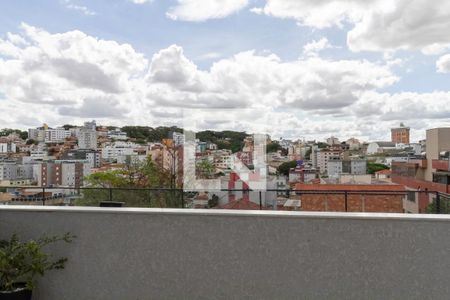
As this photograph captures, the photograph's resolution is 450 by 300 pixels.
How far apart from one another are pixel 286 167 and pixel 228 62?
5.76ft

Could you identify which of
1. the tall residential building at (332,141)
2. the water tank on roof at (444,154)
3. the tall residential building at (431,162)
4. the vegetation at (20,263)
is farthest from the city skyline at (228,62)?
the vegetation at (20,263)

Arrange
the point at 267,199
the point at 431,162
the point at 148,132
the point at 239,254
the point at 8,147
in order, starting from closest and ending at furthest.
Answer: the point at 239,254
the point at 267,199
the point at 8,147
the point at 148,132
the point at 431,162

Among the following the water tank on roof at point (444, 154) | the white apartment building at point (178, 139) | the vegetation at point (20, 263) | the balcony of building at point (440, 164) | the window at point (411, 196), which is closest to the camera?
the vegetation at point (20, 263)

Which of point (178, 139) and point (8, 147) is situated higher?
point (178, 139)

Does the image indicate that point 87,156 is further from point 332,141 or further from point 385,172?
point 385,172

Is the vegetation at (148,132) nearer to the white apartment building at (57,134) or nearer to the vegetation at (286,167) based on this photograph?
the white apartment building at (57,134)

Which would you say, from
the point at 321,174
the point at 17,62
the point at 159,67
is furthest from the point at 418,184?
the point at 17,62

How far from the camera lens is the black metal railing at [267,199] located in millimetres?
3180

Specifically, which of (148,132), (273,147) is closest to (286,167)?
(273,147)

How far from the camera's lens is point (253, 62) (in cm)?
660

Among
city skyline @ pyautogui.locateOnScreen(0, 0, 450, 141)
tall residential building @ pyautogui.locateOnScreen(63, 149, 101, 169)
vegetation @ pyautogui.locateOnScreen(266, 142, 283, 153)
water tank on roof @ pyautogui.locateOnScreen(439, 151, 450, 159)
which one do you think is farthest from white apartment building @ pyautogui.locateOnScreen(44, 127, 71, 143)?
water tank on roof @ pyautogui.locateOnScreen(439, 151, 450, 159)

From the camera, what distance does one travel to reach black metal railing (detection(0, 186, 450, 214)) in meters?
3.18

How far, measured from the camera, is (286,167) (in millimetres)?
5730

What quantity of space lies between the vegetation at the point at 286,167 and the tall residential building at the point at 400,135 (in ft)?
6.70
